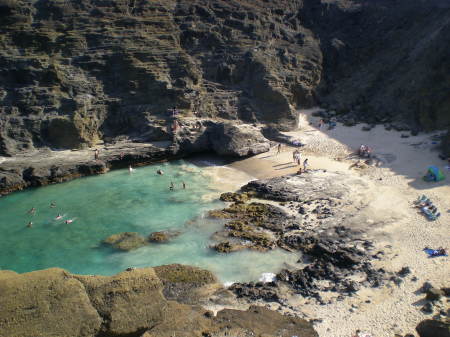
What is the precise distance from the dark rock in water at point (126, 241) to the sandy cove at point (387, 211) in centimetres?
805

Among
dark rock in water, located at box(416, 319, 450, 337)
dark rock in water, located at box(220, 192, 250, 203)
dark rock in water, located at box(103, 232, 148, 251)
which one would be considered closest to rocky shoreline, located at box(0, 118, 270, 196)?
dark rock in water, located at box(220, 192, 250, 203)

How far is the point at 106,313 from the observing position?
1030 cm

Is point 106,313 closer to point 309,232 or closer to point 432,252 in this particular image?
point 309,232

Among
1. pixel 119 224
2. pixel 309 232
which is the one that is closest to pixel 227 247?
pixel 309 232

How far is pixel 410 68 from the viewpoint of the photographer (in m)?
33.7

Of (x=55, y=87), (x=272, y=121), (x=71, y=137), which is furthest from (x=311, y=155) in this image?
(x=55, y=87)

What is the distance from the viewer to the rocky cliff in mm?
29766

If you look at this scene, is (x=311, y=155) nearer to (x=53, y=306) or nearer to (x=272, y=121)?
(x=272, y=121)

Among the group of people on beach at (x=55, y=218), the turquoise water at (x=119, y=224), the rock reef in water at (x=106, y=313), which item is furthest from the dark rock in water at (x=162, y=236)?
the rock reef in water at (x=106, y=313)

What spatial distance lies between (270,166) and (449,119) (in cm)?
1436

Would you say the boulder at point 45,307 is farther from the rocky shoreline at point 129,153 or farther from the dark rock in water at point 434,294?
the rocky shoreline at point 129,153

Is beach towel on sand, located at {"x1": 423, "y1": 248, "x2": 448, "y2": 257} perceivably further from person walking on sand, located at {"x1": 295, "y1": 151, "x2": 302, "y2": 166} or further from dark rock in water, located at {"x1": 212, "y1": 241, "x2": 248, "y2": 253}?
person walking on sand, located at {"x1": 295, "y1": 151, "x2": 302, "y2": 166}

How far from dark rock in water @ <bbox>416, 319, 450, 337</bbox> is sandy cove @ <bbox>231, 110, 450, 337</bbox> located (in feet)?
2.76

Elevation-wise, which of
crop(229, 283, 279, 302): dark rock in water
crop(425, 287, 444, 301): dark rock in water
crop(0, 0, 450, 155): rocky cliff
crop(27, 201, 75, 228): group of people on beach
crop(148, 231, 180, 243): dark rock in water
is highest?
crop(0, 0, 450, 155): rocky cliff
